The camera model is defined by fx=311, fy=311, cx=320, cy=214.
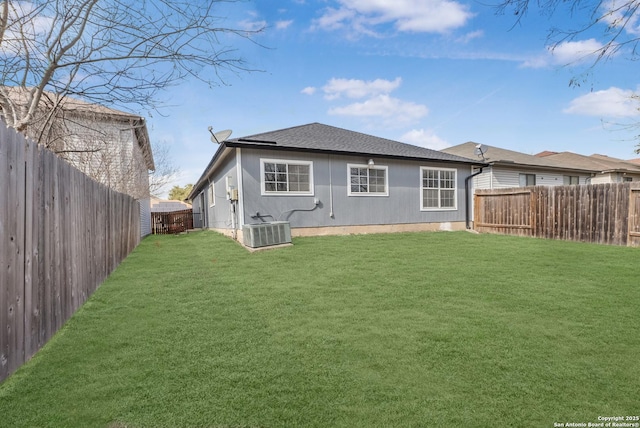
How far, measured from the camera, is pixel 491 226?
38.0 feet

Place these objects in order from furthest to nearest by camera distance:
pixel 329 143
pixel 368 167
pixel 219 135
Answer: pixel 368 167 < pixel 329 143 < pixel 219 135

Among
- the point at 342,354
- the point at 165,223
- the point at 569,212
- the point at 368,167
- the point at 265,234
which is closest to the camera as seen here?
the point at 342,354

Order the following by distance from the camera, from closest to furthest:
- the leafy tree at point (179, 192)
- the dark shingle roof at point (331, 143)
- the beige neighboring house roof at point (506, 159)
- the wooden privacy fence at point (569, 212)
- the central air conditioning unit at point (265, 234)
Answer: the central air conditioning unit at point (265, 234) → the wooden privacy fence at point (569, 212) → the dark shingle roof at point (331, 143) → the beige neighboring house roof at point (506, 159) → the leafy tree at point (179, 192)

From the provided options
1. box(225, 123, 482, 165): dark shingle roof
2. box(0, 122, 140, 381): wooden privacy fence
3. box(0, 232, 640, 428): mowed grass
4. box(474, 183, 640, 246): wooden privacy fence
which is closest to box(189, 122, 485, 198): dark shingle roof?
box(225, 123, 482, 165): dark shingle roof

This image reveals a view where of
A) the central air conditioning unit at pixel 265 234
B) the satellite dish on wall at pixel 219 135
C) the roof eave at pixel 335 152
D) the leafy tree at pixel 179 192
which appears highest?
the leafy tree at pixel 179 192

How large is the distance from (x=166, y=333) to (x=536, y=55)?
4907 millimetres

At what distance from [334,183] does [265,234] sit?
10.8 feet

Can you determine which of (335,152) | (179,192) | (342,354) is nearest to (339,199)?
(335,152)

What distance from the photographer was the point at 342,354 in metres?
2.42

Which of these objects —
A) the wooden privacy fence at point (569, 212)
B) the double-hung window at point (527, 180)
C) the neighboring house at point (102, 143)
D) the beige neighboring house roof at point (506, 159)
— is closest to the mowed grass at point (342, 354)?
the neighboring house at point (102, 143)

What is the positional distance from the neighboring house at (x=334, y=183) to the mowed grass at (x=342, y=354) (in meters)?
4.51

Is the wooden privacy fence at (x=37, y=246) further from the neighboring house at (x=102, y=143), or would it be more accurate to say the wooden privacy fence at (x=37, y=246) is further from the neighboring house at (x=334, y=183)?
the neighboring house at (x=334, y=183)

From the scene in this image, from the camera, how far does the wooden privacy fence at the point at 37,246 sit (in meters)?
2.03

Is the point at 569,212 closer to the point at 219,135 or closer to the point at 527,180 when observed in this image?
the point at 527,180
